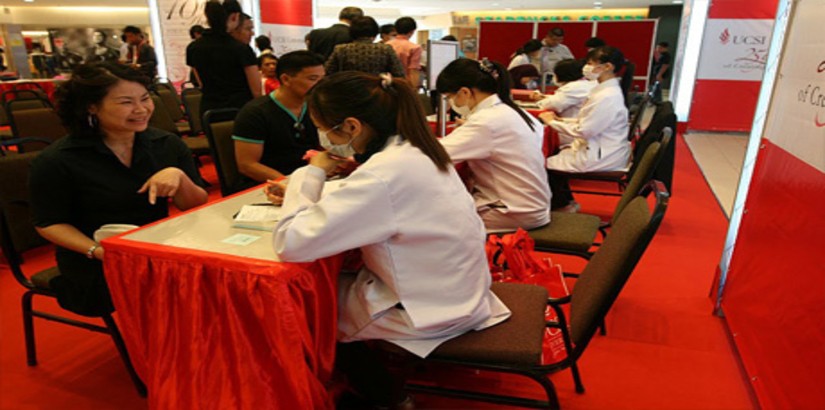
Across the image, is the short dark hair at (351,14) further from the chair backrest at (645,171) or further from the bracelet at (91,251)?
the bracelet at (91,251)

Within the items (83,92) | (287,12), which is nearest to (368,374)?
(83,92)

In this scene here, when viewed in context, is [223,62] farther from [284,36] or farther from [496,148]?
[284,36]

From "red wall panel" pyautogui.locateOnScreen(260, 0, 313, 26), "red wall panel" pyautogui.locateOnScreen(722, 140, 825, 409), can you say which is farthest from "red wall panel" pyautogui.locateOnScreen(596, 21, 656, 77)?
"red wall panel" pyautogui.locateOnScreen(722, 140, 825, 409)

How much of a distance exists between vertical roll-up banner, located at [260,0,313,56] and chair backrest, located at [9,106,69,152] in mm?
3336

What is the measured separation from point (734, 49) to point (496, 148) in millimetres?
6019

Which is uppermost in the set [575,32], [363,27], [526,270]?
[575,32]

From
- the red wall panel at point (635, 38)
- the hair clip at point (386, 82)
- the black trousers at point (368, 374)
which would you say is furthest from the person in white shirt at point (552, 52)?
the black trousers at point (368, 374)

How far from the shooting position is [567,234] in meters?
2.08

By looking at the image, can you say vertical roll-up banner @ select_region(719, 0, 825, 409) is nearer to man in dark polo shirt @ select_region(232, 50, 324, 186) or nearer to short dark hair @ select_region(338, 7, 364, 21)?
man in dark polo shirt @ select_region(232, 50, 324, 186)

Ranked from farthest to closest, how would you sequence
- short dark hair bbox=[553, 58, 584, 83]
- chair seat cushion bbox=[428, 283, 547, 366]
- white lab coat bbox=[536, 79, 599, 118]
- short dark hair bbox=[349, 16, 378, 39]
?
short dark hair bbox=[553, 58, 584, 83] < white lab coat bbox=[536, 79, 599, 118] < short dark hair bbox=[349, 16, 378, 39] < chair seat cushion bbox=[428, 283, 547, 366]

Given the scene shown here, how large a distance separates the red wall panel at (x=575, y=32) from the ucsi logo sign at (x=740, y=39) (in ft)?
15.1

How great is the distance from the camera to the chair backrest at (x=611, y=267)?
1.16 meters

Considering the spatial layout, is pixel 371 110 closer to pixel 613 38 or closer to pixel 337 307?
pixel 337 307

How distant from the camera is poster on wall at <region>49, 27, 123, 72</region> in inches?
363
